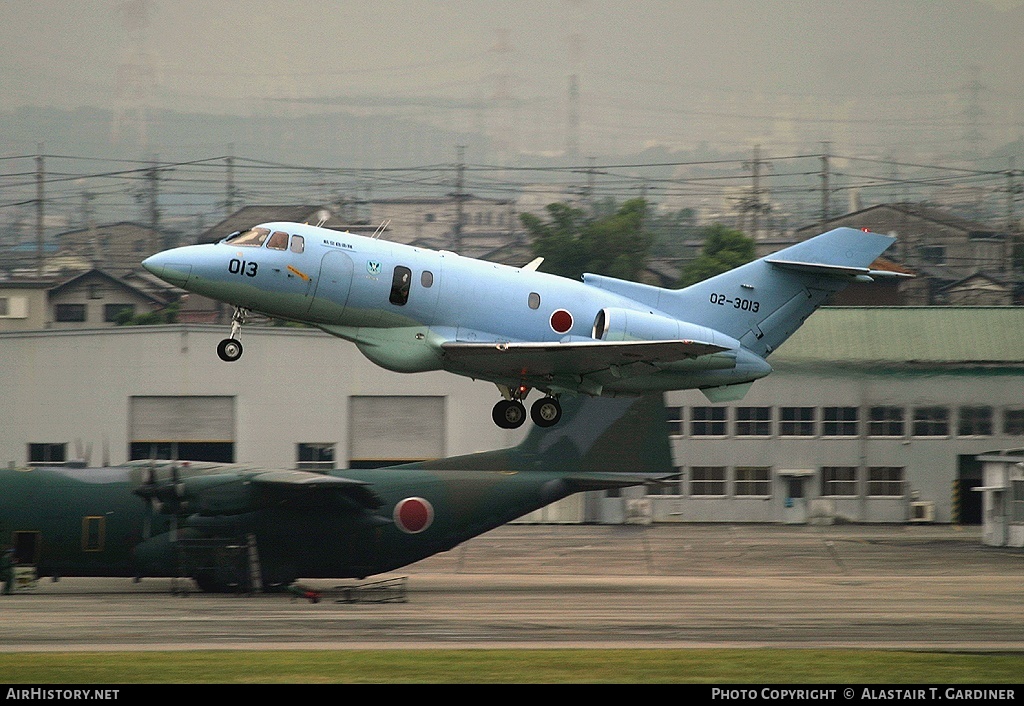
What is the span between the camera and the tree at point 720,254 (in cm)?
8656

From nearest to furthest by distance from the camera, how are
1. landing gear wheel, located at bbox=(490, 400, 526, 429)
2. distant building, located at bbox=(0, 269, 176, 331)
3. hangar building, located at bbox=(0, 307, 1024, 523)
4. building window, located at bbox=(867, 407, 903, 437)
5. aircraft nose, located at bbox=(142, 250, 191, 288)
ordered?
aircraft nose, located at bbox=(142, 250, 191, 288)
landing gear wheel, located at bbox=(490, 400, 526, 429)
hangar building, located at bbox=(0, 307, 1024, 523)
building window, located at bbox=(867, 407, 903, 437)
distant building, located at bbox=(0, 269, 176, 331)

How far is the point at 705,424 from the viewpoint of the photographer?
61656 millimetres

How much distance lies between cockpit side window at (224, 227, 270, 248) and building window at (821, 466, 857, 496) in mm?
38671

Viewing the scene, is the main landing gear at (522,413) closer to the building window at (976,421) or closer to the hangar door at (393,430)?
the hangar door at (393,430)

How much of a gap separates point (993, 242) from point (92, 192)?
89.8 meters

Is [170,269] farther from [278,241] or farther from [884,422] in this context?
[884,422]

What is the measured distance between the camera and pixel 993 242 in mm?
107125

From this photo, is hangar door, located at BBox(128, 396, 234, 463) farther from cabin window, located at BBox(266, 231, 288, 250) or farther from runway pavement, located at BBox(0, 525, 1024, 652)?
cabin window, located at BBox(266, 231, 288, 250)

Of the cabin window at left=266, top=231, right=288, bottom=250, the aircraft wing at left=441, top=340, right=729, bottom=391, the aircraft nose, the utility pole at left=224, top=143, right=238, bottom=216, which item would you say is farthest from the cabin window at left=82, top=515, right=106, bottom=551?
the utility pole at left=224, top=143, right=238, bottom=216

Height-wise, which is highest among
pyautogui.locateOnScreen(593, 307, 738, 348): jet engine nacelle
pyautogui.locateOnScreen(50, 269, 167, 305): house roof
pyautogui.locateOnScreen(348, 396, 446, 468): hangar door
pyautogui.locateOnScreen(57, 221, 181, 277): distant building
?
pyautogui.locateOnScreen(57, 221, 181, 277): distant building

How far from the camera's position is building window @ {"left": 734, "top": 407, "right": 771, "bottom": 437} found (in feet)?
201

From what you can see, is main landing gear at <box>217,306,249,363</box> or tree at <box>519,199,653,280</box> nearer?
main landing gear at <box>217,306,249,363</box>

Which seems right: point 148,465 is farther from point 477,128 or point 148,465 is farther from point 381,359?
point 477,128

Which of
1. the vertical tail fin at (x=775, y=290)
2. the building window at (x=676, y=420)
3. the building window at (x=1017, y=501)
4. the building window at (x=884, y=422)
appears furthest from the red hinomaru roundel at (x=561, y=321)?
the building window at (x=884, y=422)
